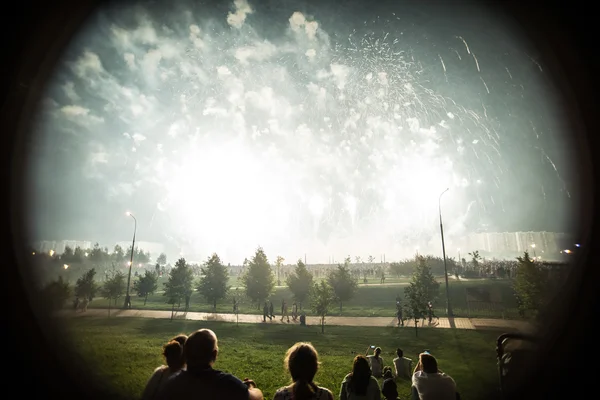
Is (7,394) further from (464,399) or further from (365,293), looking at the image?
(365,293)

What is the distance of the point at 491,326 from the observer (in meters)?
25.0

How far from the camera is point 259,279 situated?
125ft

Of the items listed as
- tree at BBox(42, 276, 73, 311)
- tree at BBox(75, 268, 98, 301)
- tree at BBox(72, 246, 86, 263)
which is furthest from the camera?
tree at BBox(72, 246, 86, 263)

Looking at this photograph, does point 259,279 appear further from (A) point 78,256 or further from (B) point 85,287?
(A) point 78,256

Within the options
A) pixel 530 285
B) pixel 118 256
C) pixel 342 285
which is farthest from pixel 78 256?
pixel 530 285

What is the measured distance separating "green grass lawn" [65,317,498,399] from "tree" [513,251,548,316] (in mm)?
7111

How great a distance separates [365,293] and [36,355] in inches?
1902

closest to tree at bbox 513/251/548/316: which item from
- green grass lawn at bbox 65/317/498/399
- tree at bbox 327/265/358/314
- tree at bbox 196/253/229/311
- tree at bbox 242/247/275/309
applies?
green grass lawn at bbox 65/317/498/399

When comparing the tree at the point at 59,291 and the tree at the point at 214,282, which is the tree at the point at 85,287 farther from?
the tree at the point at 214,282

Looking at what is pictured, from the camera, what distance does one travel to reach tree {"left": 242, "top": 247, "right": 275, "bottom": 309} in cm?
3803

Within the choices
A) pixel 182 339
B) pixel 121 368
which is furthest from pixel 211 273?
pixel 182 339

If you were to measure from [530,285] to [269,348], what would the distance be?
81.6 feet

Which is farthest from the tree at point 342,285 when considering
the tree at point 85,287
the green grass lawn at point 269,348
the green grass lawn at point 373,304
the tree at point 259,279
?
the tree at point 85,287

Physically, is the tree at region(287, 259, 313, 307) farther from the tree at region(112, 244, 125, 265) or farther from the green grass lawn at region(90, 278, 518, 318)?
the tree at region(112, 244, 125, 265)
